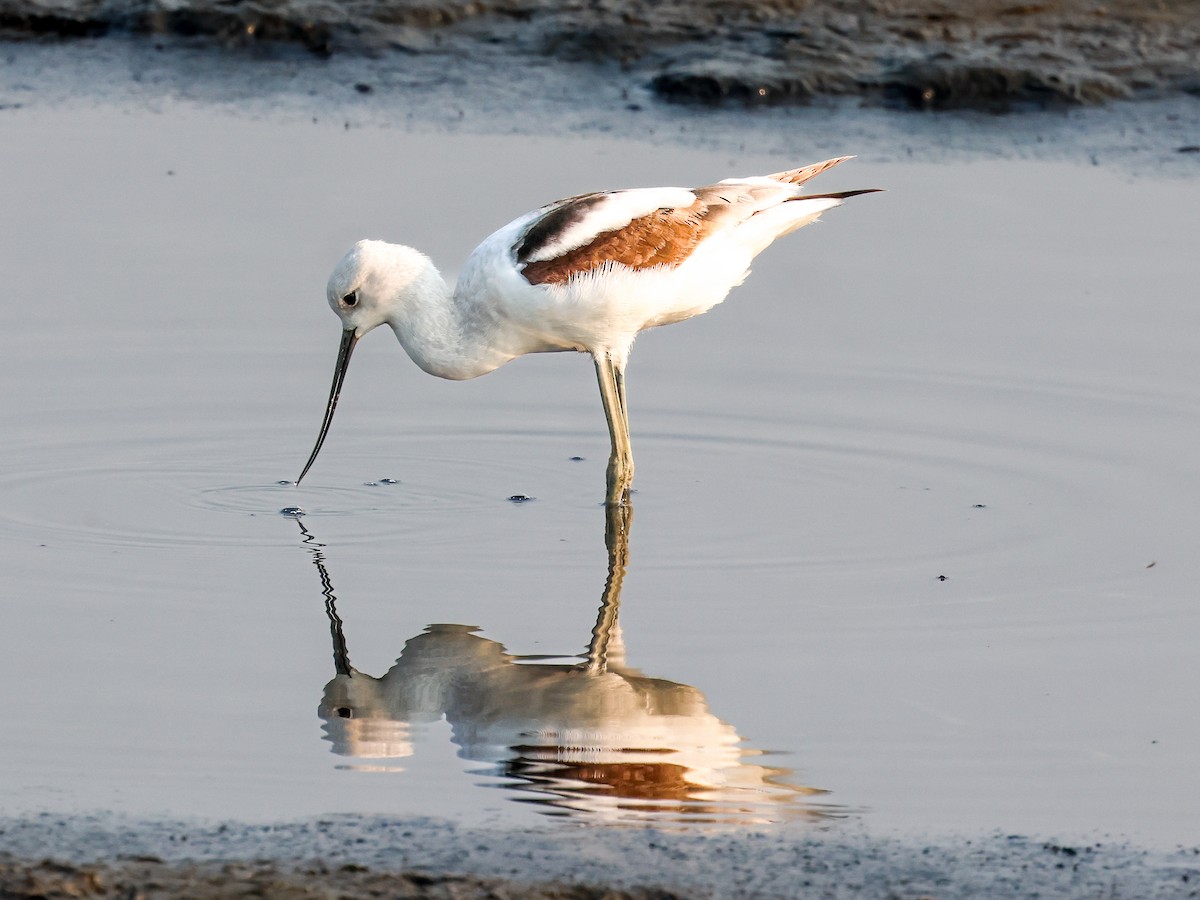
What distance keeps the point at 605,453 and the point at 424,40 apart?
472cm

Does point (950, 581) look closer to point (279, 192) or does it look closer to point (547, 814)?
A: point (547, 814)

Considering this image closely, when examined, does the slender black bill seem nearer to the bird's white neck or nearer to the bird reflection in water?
the bird's white neck

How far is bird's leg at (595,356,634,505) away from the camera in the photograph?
6.79 m

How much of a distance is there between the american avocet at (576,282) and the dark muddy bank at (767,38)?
3.70 m

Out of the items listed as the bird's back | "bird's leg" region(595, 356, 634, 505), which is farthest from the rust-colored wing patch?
"bird's leg" region(595, 356, 634, 505)

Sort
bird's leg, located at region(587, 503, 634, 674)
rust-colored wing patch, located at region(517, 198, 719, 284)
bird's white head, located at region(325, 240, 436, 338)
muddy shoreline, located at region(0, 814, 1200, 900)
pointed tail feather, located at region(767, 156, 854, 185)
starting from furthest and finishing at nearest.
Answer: pointed tail feather, located at region(767, 156, 854, 185) < bird's white head, located at region(325, 240, 436, 338) < rust-colored wing patch, located at region(517, 198, 719, 284) < bird's leg, located at region(587, 503, 634, 674) < muddy shoreline, located at region(0, 814, 1200, 900)

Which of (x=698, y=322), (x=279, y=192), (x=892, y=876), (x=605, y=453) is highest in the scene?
(x=279, y=192)

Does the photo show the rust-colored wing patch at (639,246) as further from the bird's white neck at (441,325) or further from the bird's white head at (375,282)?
the bird's white head at (375,282)

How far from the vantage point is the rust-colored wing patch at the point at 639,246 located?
6.48m

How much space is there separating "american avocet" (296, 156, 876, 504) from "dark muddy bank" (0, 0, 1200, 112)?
146 inches

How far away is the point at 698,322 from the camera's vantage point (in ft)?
27.3

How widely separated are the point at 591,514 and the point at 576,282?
75 centimetres

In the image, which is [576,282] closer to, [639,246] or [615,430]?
[639,246]

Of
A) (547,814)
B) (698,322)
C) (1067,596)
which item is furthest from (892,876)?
(698,322)
